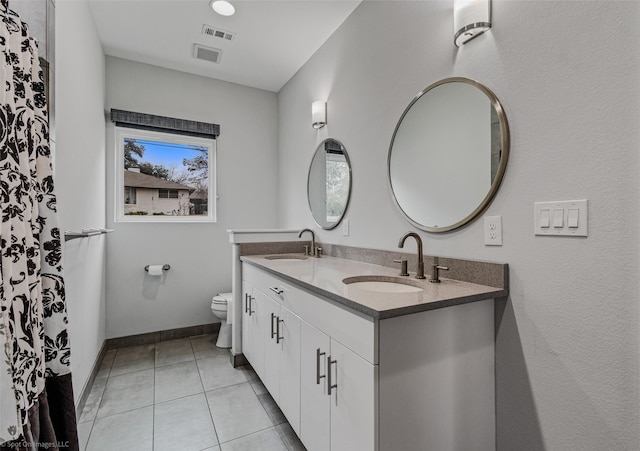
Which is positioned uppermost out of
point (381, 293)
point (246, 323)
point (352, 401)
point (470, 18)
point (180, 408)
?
point (470, 18)

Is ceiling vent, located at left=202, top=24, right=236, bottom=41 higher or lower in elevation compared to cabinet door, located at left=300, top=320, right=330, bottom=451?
higher

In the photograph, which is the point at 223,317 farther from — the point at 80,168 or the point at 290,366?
the point at 80,168

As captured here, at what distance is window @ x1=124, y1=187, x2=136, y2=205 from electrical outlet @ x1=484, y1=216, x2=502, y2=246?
9.72 feet

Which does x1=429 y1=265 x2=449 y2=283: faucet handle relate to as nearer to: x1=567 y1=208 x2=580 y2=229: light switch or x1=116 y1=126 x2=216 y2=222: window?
x1=567 y1=208 x2=580 y2=229: light switch

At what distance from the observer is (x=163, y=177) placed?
9.97 ft

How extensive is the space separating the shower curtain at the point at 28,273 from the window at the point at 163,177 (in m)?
1.92

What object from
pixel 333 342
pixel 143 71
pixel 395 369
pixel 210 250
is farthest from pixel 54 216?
pixel 143 71

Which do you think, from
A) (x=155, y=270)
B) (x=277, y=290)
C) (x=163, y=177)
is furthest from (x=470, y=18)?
(x=155, y=270)

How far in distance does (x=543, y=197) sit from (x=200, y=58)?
289cm

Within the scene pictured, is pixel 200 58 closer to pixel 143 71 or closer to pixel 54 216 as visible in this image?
pixel 143 71

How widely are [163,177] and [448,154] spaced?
2681 mm

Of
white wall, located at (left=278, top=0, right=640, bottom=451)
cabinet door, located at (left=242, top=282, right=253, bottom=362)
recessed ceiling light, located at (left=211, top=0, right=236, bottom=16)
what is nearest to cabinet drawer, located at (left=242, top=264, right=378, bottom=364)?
cabinet door, located at (left=242, top=282, right=253, bottom=362)

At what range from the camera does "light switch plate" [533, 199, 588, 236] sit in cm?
100

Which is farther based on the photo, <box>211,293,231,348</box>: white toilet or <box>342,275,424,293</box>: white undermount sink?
<box>211,293,231,348</box>: white toilet
